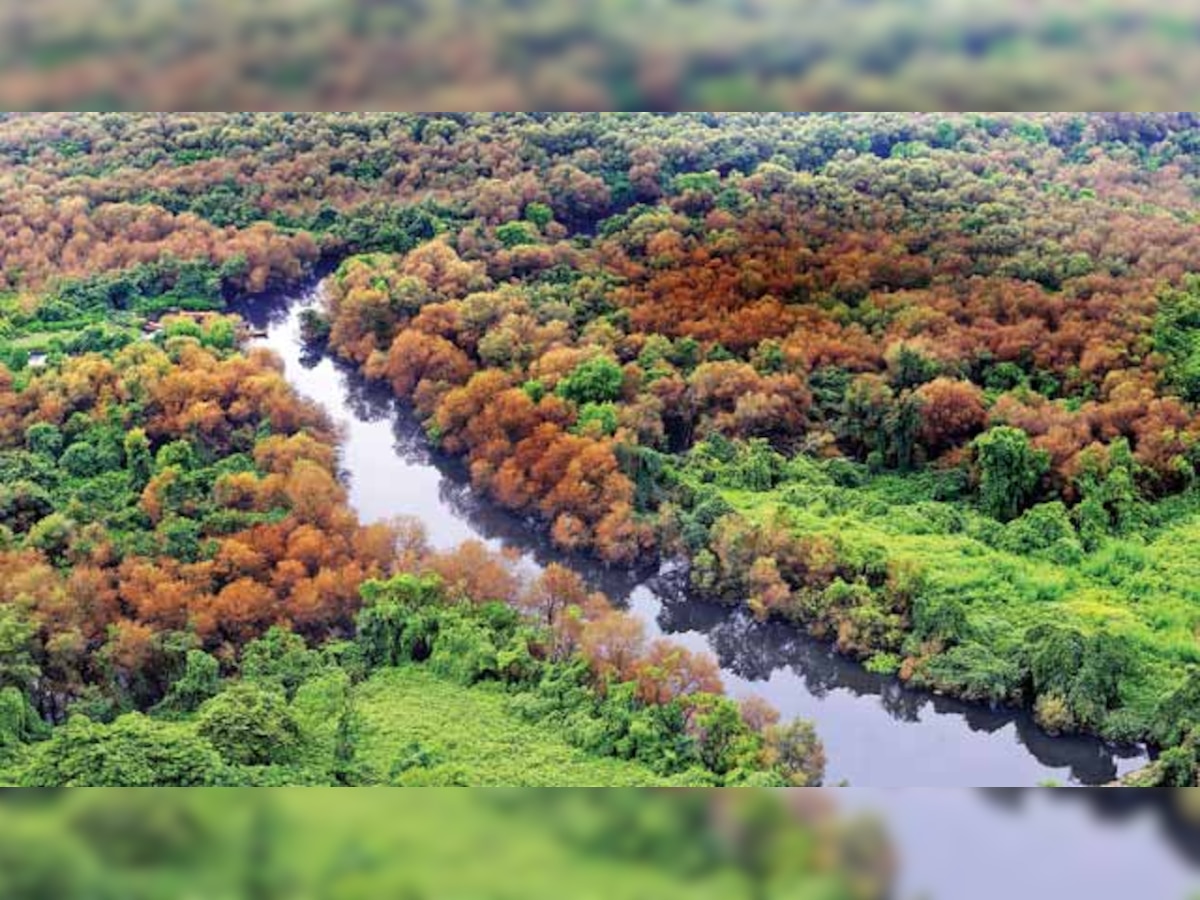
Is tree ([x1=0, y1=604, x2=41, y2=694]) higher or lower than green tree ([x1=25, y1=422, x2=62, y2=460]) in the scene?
lower

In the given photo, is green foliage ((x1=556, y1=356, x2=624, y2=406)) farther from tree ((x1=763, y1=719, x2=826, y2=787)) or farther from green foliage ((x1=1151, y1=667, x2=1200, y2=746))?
green foliage ((x1=1151, y1=667, x2=1200, y2=746))

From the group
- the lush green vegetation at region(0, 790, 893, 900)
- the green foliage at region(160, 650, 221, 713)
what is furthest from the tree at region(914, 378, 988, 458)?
the lush green vegetation at region(0, 790, 893, 900)

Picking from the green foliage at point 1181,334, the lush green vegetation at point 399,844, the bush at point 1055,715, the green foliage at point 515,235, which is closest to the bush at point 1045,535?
the bush at point 1055,715

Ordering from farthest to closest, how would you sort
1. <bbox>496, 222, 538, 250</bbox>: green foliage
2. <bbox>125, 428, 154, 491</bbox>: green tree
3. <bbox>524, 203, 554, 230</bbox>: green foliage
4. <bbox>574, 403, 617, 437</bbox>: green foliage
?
<bbox>524, 203, 554, 230</bbox>: green foliage
<bbox>496, 222, 538, 250</bbox>: green foliage
<bbox>574, 403, 617, 437</bbox>: green foliage
<bbox>125, 428, 154, 491</bbox>: green tree

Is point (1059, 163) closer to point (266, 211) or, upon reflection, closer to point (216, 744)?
point (266, 211)

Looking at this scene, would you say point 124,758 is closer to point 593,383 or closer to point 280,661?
point 280,661

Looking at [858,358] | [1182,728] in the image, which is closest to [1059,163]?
[858,358]

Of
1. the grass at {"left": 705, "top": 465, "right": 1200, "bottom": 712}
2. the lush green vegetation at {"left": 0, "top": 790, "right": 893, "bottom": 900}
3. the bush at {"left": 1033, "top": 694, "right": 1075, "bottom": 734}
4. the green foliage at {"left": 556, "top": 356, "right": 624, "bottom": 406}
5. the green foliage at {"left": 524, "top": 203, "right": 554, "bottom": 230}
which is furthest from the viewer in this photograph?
the green foliage at {"left": 524, "top": 203, "right": 554, "bottom": 230}
